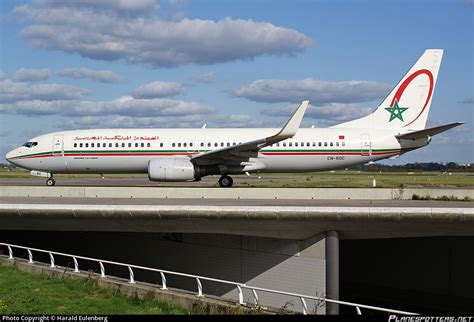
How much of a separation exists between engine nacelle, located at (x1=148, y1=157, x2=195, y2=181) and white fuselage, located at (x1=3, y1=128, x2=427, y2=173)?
9.41ft

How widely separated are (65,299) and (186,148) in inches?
766

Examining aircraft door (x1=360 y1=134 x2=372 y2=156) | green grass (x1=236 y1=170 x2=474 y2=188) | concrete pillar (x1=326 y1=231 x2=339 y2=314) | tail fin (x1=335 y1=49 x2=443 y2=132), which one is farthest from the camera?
green grass (x1=236 y1=170 x2=474 y2=188)

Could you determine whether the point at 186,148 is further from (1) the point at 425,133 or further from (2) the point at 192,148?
(1) the point at 425,133

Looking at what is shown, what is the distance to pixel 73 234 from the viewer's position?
86.6 ft

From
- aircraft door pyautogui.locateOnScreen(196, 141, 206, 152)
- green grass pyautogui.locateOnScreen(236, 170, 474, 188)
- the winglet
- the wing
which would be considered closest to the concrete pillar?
the winglet

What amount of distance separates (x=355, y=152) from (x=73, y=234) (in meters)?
16.2

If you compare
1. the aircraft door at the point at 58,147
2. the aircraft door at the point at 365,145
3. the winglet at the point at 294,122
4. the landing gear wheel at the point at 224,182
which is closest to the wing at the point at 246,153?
the winglet at the point at 294,122

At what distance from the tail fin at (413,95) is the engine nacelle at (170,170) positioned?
11.9 m

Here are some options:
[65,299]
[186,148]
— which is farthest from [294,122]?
[65,299]

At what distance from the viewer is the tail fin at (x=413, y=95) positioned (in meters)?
32.4

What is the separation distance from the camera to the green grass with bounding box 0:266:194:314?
40.7 ft

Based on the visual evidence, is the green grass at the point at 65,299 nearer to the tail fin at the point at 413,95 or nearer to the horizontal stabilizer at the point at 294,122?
the horizontal stabilizer at the point at 294,122

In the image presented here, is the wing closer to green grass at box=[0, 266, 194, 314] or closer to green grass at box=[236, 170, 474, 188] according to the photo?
green grass at box=[236, 170, 474, 188]

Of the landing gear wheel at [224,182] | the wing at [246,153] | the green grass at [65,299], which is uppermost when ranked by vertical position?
the wing at [246,153]
